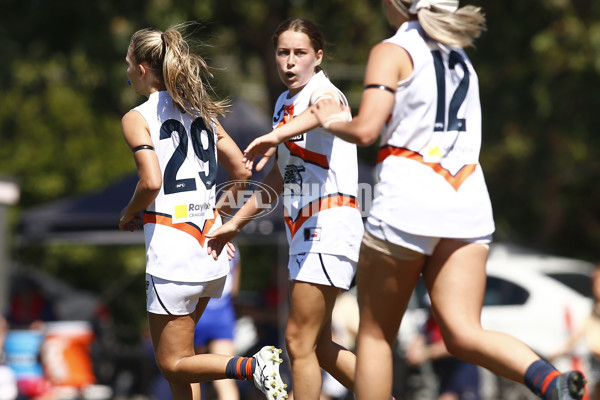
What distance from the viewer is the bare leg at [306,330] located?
4395 mm

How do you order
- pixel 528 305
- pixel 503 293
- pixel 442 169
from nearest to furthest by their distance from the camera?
pixel 442 169 → pixel 528 305 → pixel 503 293

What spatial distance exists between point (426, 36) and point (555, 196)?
18.1m

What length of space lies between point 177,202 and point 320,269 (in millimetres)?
750

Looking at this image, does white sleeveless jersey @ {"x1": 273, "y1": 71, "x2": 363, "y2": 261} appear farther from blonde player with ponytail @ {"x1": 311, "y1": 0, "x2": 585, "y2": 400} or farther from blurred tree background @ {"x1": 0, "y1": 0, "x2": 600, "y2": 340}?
blurred tree background @ {"x1": 0, "y1": 0, "x2": 600, "y2": 340}

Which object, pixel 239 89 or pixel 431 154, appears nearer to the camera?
pixel 431 154

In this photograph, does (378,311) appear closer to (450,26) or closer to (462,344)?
Result: (462,344)

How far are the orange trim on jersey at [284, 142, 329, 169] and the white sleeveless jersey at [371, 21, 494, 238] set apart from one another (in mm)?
568

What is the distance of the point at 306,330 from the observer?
441 centimetres

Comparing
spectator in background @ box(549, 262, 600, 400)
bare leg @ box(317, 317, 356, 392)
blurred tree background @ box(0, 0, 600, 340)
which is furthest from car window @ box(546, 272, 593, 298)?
bare leg @ box(317, 317, 356, 392)

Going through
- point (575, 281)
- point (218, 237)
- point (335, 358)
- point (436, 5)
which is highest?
point (436, 5)

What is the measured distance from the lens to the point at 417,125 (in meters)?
3.85

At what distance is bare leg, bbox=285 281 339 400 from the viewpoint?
14.4 feet

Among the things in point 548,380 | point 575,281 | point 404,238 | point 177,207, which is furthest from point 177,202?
point 575,281

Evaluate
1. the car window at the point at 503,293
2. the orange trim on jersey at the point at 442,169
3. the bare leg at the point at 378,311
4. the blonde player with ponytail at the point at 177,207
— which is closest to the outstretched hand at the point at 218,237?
the blonde player with ponytail at the point at 177,207
